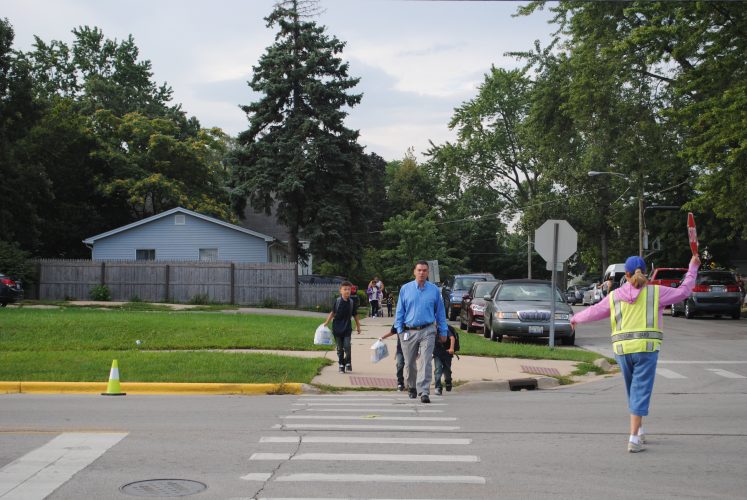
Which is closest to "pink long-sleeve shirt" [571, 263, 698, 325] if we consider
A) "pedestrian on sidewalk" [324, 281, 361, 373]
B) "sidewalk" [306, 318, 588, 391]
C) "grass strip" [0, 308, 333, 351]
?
"sidewalk" [306, 318, 588, 391]

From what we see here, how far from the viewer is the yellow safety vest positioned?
808cm

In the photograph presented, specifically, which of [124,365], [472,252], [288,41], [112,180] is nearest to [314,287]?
[288,41]

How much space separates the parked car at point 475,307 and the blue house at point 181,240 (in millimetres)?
15875

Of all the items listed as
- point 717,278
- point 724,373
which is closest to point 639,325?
point 724,373

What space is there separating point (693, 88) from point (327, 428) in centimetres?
2485

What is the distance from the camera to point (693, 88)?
29.8 metres

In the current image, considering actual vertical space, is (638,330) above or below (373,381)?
above

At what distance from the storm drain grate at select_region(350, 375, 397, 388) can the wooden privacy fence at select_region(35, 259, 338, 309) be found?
22453 mm

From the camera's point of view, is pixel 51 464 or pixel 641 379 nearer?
pixel 51 464

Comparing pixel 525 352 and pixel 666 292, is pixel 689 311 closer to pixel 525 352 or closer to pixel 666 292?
pixel 525 352

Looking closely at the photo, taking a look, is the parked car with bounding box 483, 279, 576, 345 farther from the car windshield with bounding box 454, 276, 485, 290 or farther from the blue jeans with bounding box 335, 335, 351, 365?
the car windshield with bounding box 454, 276, 485, 290

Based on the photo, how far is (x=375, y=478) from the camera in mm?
6789

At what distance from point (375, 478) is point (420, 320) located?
485cm

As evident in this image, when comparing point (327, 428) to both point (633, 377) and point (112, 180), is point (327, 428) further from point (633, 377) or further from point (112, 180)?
point (112, 180)
